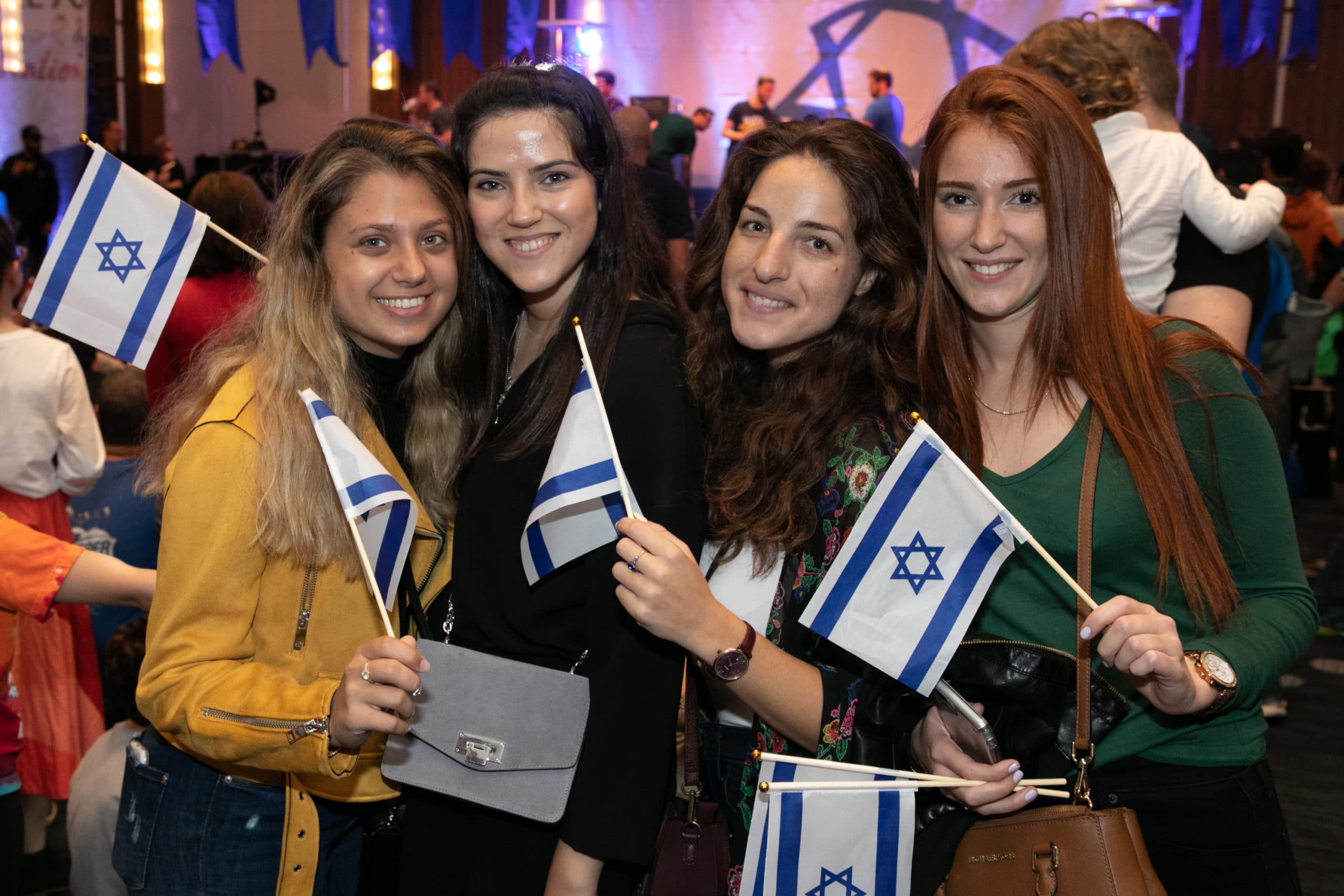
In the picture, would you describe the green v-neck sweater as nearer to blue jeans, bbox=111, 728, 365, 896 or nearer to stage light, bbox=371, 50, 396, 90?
blue jeans, bbox=111, 728, 365, 896

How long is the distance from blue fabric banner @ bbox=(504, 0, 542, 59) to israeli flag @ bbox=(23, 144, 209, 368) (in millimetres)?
11298

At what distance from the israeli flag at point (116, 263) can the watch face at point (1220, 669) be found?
7.18 feet

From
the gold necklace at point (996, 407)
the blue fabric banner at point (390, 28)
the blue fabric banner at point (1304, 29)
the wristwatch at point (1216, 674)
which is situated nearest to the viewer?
the wristwatch at point (1216, 674)

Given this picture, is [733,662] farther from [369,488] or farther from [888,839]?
[369,488]

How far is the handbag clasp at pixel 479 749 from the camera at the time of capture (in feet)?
6.11

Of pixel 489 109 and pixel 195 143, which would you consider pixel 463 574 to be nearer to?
pixel 489 109

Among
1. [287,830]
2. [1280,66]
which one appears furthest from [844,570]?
[1280,66]

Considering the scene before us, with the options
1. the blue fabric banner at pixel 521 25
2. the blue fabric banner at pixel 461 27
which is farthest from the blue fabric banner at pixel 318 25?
the blue fabric banner at pixel 521 25

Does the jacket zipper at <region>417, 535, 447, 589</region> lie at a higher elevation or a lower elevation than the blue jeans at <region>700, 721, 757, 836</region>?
higher

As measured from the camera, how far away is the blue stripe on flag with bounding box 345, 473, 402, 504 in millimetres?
1871

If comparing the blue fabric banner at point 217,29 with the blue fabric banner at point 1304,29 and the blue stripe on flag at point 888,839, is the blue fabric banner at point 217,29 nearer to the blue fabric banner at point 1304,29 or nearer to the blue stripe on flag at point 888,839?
the blue fabric banner at point 1304,29

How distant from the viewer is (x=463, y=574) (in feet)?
6.71

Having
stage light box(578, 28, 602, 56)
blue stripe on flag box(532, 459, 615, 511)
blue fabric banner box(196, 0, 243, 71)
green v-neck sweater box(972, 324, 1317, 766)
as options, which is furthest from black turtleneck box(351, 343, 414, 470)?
stage light box(578, 28, 602, 56)

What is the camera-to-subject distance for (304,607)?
2.00 meters
